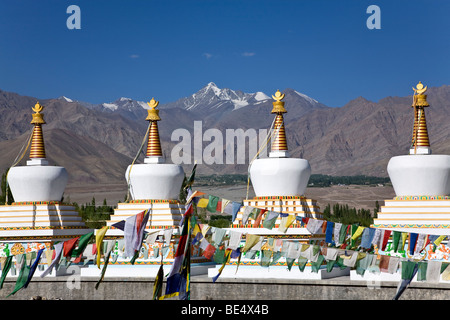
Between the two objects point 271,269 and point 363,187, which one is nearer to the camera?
point 271,269

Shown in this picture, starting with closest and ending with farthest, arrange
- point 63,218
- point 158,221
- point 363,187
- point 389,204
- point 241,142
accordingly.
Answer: point 389,204, point 158,221, point 63,218, point 363,187, point 241,142

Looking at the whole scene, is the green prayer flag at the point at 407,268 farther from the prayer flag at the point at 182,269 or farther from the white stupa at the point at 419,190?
the white stupa at the point at 419,190

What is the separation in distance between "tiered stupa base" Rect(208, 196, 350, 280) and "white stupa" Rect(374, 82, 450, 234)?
75.2 inches

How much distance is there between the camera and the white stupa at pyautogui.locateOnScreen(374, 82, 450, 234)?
20.4m

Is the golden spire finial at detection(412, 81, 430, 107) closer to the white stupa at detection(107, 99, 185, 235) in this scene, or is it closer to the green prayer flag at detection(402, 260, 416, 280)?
the white stupa at detection(107, 99, 185, 235)

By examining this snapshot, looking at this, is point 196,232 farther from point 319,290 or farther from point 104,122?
point 104,122

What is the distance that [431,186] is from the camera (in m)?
21.0

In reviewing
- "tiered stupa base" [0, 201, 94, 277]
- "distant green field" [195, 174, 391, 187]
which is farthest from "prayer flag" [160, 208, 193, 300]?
Result: "distant green field" [195, 174, 391, 187]

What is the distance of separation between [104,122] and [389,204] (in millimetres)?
173390

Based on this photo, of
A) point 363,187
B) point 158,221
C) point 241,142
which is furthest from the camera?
point 241,142

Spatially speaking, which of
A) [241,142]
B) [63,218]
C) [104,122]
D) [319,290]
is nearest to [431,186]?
[319,290]

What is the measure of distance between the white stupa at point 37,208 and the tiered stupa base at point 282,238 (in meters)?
5.47

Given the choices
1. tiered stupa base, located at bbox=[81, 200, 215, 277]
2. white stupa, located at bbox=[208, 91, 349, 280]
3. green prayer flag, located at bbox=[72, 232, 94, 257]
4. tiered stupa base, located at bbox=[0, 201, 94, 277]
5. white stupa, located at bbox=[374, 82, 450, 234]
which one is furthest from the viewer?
tiered stupa base, located at bbox=[0, 201, 94, 277]

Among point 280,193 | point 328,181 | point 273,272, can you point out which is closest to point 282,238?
point 273,272
